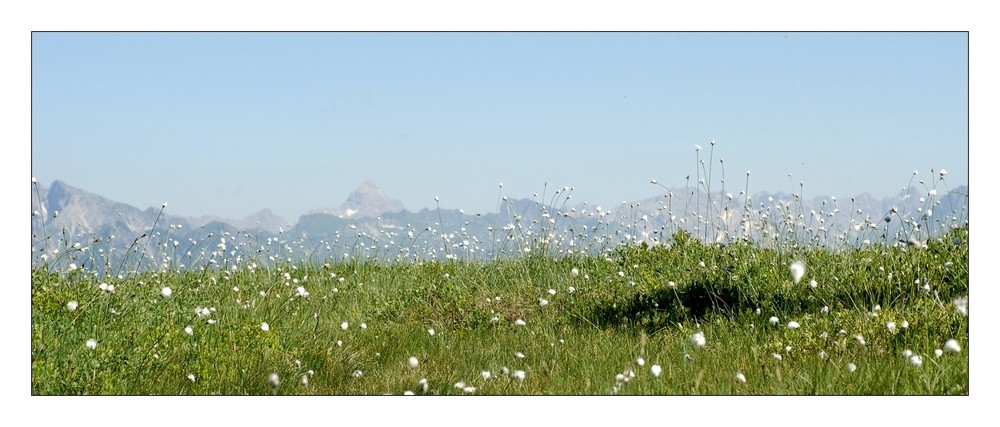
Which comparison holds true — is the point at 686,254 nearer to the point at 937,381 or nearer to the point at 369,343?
the point at 369,343

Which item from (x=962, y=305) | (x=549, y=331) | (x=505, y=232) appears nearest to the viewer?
(x=962, y=305)

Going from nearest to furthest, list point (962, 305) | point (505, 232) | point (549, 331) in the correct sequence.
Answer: point (962, 305), point (549, 331), point (505, 232)

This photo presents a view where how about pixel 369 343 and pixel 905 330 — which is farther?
pixel 369 343

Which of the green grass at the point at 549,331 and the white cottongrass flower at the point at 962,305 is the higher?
the white cottongrass flower at the point at 962,305

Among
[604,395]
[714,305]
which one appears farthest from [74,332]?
[714,305]

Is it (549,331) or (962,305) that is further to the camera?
(549,331)
